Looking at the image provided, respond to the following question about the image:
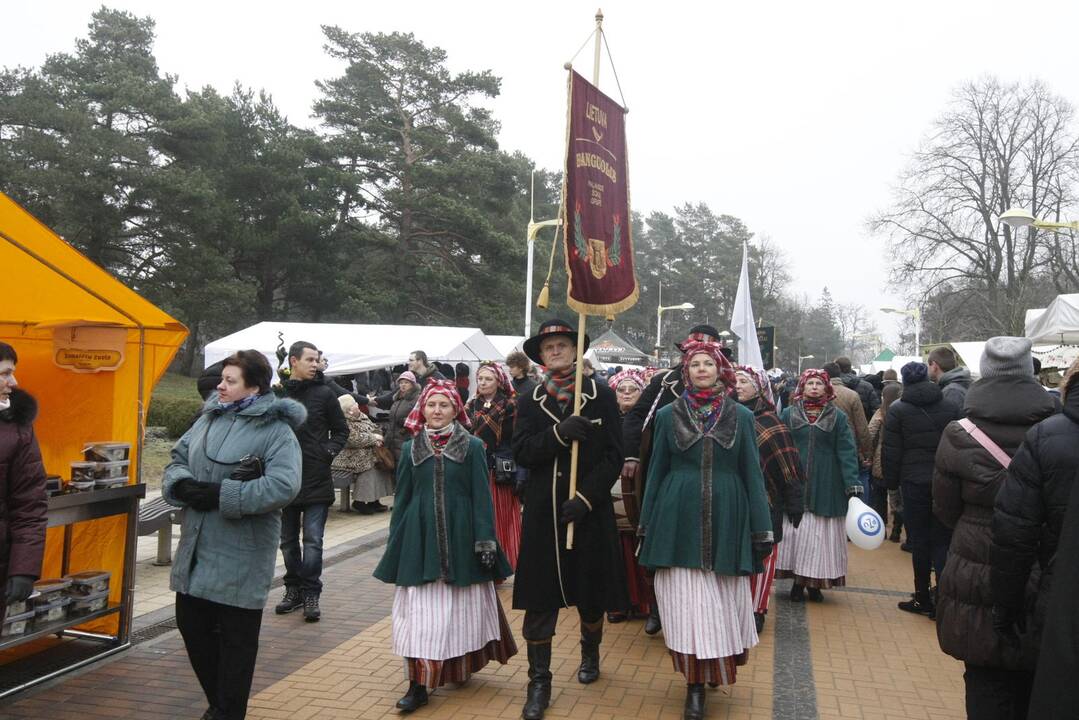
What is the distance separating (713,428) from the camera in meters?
4.76

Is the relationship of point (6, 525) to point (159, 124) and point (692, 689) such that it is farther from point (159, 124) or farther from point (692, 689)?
point (159, 124)

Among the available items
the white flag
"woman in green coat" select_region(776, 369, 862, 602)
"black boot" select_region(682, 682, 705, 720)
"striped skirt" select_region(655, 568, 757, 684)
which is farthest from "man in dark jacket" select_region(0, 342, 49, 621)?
the white flag

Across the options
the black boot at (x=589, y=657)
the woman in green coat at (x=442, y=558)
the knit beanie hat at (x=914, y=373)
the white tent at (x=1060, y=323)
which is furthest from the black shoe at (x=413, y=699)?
the white tent at (x=1060, y=323)

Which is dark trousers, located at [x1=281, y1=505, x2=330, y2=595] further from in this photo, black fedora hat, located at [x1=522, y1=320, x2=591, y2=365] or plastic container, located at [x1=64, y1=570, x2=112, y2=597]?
black fedora hat, located at [x1=522, y1=320, x2=591, y2=365]

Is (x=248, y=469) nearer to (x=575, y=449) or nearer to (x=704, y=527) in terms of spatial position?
(x=575, y=449)

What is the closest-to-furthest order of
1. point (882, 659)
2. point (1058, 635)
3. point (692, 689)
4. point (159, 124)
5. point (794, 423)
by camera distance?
point (1058, 635), point (692, 689), point (882, 659), point (794, 423), point (159, 124)

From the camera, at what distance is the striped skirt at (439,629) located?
4.77 m

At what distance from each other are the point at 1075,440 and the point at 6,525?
4135mm

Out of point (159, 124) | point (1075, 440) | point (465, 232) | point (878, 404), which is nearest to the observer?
point (1075, 440)

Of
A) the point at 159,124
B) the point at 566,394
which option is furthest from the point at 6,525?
the point at 159,124

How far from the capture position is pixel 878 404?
42.9 ft

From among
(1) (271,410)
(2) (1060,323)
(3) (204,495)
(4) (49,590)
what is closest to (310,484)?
(4) (49,590)

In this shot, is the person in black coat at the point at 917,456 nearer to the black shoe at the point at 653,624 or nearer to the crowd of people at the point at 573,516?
the crowd of people at the point at 573,516

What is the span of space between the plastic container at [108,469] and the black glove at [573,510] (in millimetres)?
2791
